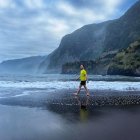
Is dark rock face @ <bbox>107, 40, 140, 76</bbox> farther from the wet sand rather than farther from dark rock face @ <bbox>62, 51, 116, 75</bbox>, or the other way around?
Result: the wet sand

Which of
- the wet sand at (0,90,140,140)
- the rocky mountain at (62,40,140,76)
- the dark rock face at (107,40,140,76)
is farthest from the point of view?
the rocky mountain at (62,40,140,76)

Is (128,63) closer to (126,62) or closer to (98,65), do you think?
(126,62)

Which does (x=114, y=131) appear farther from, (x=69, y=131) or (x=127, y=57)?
(x=127, y=57)

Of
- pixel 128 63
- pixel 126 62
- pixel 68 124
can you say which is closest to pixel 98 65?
pixel 126 62

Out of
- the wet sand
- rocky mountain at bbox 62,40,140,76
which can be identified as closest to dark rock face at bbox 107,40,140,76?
rocky mountain at bbox 62,40,140,76

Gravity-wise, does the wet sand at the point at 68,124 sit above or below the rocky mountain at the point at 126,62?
below

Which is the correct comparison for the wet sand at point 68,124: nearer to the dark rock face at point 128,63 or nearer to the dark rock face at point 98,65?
the dark rock face at point 128,63

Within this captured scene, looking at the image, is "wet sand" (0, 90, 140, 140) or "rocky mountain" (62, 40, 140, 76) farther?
"rocky mountain" (62, 40, 140, 76)

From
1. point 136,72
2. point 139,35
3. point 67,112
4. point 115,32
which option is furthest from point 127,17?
point 67,112

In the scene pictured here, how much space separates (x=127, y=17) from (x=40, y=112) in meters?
159

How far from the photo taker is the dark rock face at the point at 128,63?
10038 cm

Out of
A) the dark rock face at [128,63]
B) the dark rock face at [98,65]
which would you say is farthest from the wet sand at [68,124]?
the dark rock face at [98,65]

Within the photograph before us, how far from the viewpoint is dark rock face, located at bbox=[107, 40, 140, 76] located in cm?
10038

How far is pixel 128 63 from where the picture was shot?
105 m
